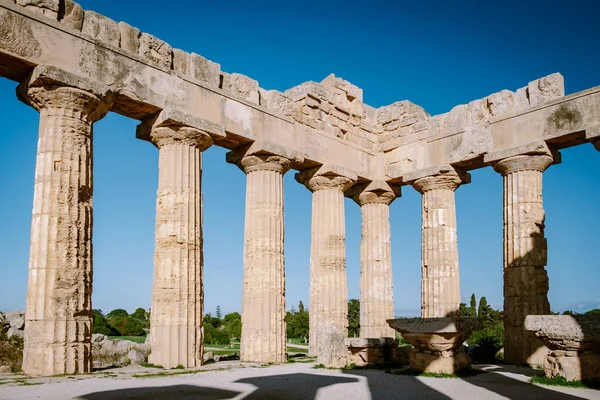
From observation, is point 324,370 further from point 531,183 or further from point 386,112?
point 386,112

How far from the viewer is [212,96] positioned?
60.3ft

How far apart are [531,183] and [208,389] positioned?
42.3 feet

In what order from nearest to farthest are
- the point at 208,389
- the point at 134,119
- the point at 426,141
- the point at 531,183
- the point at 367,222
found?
the point at 208,389 → the point at 134,119 → the point at 531,183 → the point at 426,141 → the point at 367,222

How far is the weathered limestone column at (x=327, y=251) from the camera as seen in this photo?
71.9 feet

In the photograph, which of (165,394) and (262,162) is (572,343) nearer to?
(165,394)

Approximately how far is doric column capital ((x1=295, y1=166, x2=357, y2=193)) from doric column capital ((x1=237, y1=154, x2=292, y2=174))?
2080mm

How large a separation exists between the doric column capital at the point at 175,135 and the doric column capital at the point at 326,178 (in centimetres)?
571

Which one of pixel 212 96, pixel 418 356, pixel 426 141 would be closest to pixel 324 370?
pixel 418 356

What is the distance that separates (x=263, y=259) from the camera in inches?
773

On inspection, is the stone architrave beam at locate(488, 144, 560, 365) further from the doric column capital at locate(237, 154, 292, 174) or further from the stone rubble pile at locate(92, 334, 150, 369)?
the stone rubble pile at locate(92, 334, 150, 369)

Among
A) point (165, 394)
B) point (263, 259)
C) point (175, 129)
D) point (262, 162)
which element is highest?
point (175, 129)

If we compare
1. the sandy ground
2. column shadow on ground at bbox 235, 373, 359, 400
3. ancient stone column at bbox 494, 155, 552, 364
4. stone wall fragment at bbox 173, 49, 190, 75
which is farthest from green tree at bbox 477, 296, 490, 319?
stone wall fragment at bbox 173, 49, 190, 75

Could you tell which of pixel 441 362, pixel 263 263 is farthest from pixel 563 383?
pixel 263 263

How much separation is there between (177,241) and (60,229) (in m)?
3.51
